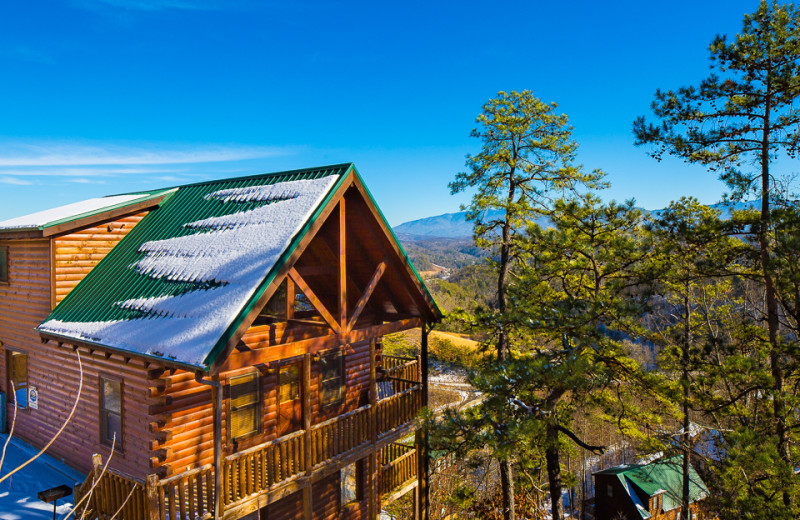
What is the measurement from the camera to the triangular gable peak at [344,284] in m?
9.29

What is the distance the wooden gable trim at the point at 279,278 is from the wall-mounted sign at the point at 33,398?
8.00m

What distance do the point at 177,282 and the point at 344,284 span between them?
3.30 m

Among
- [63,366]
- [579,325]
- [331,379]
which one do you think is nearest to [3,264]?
[63,366]

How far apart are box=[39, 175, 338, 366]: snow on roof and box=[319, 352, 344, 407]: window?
172 inches

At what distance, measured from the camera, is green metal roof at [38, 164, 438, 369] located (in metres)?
7.80

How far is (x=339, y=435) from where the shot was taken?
10844 millimetres

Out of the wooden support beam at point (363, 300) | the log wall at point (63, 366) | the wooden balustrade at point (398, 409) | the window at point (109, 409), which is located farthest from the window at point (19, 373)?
the wooden support beam at point (363, 300)

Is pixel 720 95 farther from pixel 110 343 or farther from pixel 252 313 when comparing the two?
pixel 110 343

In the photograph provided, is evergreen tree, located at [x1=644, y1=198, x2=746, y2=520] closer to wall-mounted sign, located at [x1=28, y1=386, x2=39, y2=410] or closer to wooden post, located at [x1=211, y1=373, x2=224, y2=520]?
wooden post, located at [x1=211, y1=373, x2=224, y2=520]

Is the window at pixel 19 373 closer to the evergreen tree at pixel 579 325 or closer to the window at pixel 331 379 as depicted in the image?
the window at pixel 331 379

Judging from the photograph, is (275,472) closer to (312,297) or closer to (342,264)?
(312,297)

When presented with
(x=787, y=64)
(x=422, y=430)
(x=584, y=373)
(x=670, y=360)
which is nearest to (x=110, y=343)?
(x=422, y=430)

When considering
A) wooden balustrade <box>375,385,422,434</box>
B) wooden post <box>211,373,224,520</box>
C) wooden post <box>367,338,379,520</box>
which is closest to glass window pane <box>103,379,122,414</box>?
wooden post <box>211,373,224,520</box>

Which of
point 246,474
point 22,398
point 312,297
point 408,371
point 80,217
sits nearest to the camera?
point 246,474
